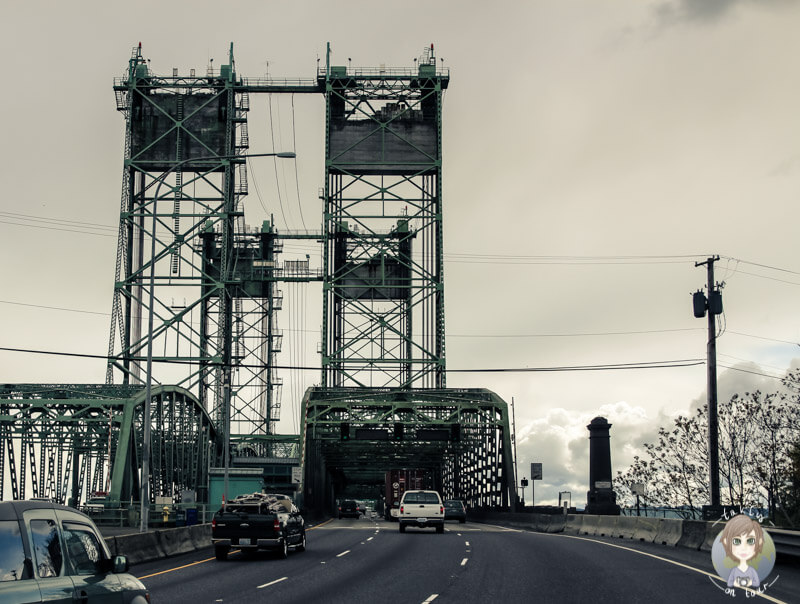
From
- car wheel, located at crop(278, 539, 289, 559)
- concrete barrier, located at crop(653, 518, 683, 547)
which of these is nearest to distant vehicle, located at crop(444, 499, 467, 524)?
concrete barrier, located at crop(653, 518, 683, 547)

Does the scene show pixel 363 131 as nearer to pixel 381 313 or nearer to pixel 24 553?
pixel 381 313

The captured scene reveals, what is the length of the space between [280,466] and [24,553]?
72.4m

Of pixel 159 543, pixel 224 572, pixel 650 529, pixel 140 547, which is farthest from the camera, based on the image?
pixel 650 529

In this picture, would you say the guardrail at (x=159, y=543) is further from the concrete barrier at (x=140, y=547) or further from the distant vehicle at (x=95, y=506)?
the distant vehicle at (x=95, y=506)

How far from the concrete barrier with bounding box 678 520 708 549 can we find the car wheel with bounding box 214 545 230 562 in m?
12.6

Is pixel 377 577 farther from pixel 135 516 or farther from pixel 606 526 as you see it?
pixel 135 516

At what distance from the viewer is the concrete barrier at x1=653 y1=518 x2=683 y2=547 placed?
94.0 ft

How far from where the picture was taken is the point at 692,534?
1083 inches

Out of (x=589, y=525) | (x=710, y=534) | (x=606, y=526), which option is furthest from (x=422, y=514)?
(x=710, y=534)

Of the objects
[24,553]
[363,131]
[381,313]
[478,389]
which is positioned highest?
[363,131]

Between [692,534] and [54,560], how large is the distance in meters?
22.6

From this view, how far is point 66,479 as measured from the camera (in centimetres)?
6322

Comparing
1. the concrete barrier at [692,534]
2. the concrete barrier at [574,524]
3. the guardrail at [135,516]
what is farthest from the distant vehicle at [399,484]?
the concrete barrier at [692,534]

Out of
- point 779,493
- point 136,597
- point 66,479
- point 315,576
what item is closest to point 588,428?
point 779,493
